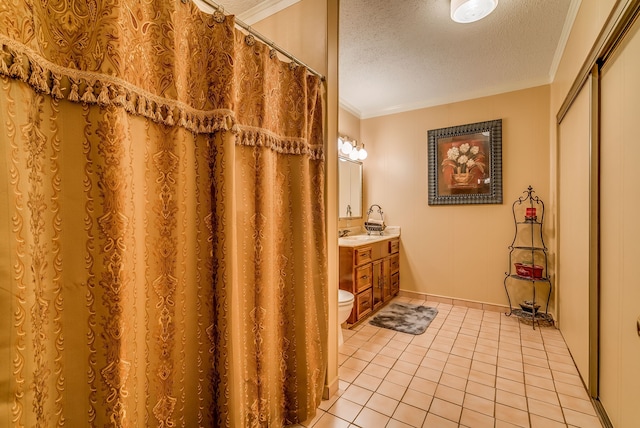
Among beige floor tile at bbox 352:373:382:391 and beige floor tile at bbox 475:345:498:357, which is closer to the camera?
beige floor tile at bbox 352:373:382:391

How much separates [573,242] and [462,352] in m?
1.24

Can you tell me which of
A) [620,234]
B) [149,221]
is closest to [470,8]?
[620,234]

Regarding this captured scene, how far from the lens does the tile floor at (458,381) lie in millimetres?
1585

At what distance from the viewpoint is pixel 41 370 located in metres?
0.73

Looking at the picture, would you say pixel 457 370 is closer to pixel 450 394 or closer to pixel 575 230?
pixel 450 394

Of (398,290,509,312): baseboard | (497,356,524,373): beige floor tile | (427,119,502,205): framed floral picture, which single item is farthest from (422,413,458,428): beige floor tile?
(427,119,502,205): framed floral picture

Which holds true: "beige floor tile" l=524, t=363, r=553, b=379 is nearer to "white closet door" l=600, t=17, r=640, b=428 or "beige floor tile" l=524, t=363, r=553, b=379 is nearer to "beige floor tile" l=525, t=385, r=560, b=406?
"beige floor tile" l=525, t=385, r=560, b=406

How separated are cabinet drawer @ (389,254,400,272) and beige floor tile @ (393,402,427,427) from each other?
2032mm

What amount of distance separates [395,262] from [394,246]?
23 cm

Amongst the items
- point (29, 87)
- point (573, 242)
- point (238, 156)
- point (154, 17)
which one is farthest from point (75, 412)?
point (573, 242)

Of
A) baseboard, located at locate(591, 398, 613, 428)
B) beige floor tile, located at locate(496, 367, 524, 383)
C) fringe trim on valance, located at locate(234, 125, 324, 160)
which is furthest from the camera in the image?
beige floor tile, located at locate(496, 367, 524, 383)

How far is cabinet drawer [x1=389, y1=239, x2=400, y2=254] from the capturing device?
3597mm

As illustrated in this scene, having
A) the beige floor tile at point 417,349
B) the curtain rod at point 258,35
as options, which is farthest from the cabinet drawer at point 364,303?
the curtain rod at point 258,35

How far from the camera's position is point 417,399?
1.75 metres
